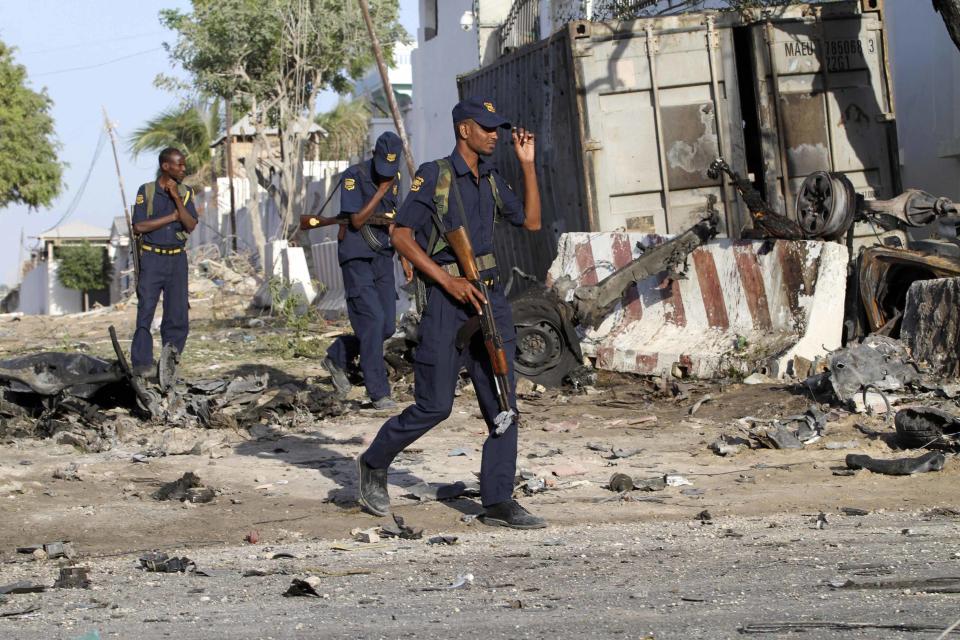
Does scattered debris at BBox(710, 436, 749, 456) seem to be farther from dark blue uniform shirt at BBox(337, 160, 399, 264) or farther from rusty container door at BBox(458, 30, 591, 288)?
rusty container door at BBox(458, 30, 591, 288)

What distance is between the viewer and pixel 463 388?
33.3ft

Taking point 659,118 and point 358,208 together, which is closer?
point 358,208

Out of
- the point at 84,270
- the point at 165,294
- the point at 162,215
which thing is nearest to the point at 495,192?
the point at 162,215

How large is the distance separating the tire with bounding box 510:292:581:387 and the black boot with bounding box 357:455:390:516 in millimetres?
3981

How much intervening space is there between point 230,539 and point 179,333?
4.76m

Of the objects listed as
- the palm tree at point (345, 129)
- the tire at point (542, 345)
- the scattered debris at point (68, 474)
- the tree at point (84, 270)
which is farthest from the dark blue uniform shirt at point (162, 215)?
the tree at point (84, 270)

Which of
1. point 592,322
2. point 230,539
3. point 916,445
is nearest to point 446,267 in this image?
point 230,539

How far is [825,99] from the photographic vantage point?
11469 mm

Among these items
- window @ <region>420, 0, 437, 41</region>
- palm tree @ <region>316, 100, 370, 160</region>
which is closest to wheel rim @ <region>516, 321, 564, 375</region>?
window @ <region>420, 0, 437, 41</region>

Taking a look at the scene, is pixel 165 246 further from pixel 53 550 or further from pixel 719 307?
pixel 53 550

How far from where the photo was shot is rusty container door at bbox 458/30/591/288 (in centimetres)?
1160

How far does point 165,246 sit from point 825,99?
19.9ft

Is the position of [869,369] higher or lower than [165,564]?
higher

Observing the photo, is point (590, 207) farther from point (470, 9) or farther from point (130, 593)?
point (470, 9)
